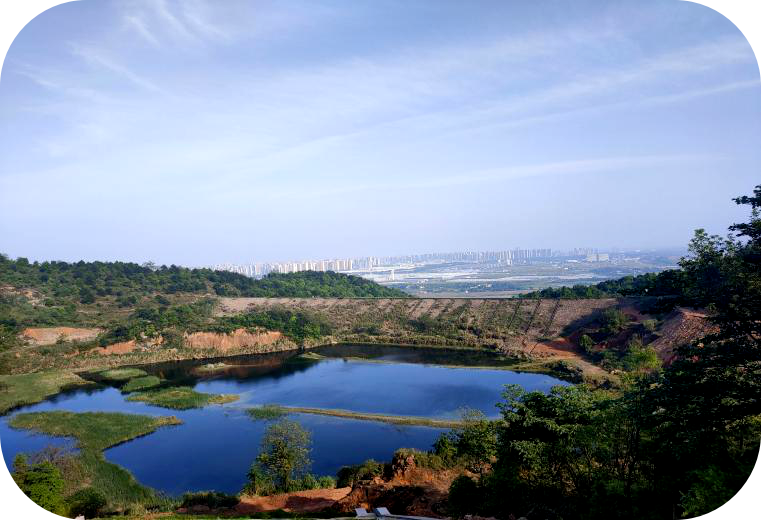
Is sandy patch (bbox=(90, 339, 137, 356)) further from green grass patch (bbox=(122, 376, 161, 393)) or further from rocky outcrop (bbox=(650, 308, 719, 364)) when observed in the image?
rocky outcrop (bbox=(650, 308, 719, 364))

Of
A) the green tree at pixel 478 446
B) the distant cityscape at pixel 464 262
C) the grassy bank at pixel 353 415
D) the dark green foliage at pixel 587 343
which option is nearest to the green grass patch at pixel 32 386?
the grassy bank at pixel 353 415

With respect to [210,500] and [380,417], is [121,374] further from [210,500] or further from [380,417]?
[210,500]

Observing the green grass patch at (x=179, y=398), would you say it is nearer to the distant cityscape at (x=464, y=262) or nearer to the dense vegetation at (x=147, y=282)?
the dense vegetation at (x=147, y=282)

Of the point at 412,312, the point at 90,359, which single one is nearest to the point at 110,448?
the point at 90,359

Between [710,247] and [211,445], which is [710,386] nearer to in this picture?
[710,247]

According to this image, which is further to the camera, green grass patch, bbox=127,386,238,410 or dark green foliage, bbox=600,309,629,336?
dark green foliage, bbox=600,309,629,336

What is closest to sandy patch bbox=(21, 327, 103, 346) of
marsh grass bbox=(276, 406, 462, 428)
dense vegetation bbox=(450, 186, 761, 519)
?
marsh grass bbox=(276, 406, 462, 428)
